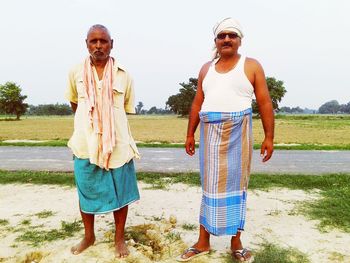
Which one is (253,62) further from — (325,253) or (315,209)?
(315,209)

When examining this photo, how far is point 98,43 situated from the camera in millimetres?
3301

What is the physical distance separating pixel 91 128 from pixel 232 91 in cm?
127

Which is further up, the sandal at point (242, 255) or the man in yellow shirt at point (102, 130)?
the man in yellow shirt at point (102, 130)

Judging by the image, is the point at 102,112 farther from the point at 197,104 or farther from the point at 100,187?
the point at 197,104

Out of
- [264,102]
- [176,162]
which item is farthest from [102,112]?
[176,162]

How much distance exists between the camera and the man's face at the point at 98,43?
330 centimetres

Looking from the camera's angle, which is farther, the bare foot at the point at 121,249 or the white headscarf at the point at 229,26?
the bare foot at the point at 121,249

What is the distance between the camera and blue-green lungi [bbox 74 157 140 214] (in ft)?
11.2

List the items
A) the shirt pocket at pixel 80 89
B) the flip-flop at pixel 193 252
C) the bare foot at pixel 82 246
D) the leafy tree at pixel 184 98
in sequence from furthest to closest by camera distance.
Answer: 1. the leafy tree at pixel 184 98
2. the bare foot at pixel 82 246
3. the flip-flop at pixel 193 252
4. the shirt pocket at pixel 80 89

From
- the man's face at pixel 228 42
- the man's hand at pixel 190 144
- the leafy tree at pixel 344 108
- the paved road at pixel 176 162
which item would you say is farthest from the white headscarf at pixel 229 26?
the leafy tree at pixel 344 108

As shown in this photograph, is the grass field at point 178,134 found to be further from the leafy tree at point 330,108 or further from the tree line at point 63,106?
the leafy tree at point 330,108

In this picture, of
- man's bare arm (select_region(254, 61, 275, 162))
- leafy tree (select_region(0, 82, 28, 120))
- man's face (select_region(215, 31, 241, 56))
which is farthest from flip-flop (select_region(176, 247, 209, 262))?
leafy tree (select_region(0, 82, 28, 120))

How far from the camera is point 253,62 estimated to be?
333 centimetres

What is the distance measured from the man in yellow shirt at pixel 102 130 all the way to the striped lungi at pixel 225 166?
71 centimetres
